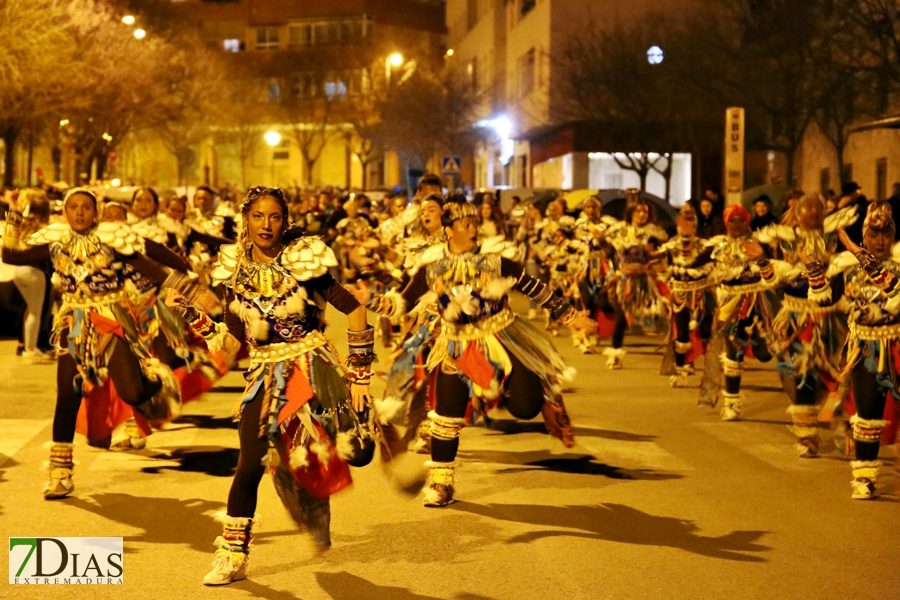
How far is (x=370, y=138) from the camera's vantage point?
78.2m

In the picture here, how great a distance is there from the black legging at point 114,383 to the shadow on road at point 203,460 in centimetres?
78

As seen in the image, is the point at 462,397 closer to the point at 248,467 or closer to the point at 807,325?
the point at 248,467

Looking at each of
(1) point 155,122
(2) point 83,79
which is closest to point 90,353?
(2) point 83,79

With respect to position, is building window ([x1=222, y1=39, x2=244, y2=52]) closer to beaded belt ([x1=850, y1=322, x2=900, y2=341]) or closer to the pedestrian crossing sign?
the pedestrian crossing sign

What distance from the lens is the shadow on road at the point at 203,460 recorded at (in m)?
9.12

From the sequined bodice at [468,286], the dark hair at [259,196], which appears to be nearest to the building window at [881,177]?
the sequined bodice at [468,286]

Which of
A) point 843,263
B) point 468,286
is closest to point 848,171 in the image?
point 843,263

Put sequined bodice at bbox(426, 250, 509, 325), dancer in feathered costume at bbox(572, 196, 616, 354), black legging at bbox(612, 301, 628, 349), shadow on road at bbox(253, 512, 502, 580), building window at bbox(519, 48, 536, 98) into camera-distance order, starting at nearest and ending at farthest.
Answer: shadow on road at bbox(253, 512, 502, 580) → sequined bodice at bbox(426, 250, 509, 325) → black legging at bbox(612, 301, 628, 349) → dancer in feathered costume at bbox(572, 196, 616, 354) → building window at bbox(519, 48, 536, 98)

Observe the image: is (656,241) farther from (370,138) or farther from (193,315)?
(370,138)

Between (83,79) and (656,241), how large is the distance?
1010 inches

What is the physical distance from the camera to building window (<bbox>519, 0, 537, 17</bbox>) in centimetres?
→ 5275

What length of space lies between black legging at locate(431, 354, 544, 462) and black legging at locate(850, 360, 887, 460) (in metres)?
2.05

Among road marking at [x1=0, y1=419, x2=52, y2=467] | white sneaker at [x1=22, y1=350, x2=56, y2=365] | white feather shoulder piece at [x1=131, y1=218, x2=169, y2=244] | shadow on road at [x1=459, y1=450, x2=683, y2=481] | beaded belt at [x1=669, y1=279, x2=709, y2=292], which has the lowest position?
shadow on road at [x1=459, y1=450, x2=683, y2=481]

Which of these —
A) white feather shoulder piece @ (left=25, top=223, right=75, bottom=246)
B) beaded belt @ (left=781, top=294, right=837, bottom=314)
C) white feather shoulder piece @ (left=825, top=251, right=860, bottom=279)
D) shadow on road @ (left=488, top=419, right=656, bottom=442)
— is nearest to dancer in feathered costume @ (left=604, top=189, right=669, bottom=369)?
shadow on road @ (left=488, top=419, right=656, bottom=442)
